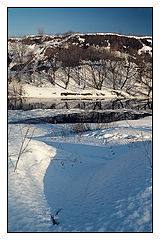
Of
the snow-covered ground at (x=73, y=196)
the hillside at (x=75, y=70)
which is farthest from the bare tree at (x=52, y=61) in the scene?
the snow-covered ground at (x=73, y=196)

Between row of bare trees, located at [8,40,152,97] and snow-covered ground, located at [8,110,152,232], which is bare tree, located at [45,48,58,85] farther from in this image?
snow-covered ground, located at [8,110,152,232]

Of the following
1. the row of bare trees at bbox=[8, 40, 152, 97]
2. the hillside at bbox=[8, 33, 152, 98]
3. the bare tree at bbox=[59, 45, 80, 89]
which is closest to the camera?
the hillside at bbox=[8, 33, 152, 98]

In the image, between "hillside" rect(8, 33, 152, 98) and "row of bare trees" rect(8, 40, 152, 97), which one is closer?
"hillside" rect(8, 33, 152, 98)

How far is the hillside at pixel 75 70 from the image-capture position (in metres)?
27.6

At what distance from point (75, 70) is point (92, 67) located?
12.0 feet

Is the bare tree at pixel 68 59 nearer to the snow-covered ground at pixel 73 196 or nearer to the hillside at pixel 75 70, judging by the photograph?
the hillside at pixel 75 70

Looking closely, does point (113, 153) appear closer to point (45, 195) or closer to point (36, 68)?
point (45, 195)

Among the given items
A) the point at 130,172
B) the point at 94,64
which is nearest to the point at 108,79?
the point at 94,64

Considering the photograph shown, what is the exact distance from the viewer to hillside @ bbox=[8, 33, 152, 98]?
27.6m

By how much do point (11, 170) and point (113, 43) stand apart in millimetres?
43717

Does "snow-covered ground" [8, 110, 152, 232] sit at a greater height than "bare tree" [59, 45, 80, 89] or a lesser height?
lesser

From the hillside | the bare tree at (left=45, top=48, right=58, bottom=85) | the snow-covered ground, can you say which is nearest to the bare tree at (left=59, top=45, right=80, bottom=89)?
the hillside

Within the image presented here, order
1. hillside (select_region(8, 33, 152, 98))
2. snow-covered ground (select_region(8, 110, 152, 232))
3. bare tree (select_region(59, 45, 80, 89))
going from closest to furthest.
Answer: snow-covered ground (select_region(8, 110, 152, 232)), hillside (select_region(8, 33, 152, 98)), bare tree (select_region(59, 45, 80, 89))
